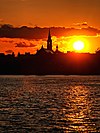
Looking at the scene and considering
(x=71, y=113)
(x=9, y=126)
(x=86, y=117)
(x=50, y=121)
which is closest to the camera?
(x=9, y=126)

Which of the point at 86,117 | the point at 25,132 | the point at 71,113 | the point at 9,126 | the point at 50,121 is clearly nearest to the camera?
the point at 25,132

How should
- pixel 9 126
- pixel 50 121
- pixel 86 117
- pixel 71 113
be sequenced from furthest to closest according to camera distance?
pixel 71 113, pixel 86 117, pixel 50 121, pixel 9 126

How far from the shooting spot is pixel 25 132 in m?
54.2

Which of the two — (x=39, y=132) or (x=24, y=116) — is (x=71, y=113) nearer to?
(x=24, y=116)

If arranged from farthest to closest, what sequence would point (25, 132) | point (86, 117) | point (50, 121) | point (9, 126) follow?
point (86, 117)
point (50, 121)
point (9, 126)
point (25, 132)

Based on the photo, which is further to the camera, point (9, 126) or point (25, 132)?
point (9, 126)

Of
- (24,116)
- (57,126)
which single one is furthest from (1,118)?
(57,126)

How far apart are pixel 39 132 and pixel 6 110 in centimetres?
2048

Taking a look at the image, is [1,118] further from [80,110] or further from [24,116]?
[80,110]

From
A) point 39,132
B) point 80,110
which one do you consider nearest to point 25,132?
point 39,132

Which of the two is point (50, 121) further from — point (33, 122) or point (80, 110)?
point (80, 110)

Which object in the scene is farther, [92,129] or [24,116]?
[24,116]

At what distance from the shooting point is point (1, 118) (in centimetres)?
6412

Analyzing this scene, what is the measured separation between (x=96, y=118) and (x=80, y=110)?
436 inches
